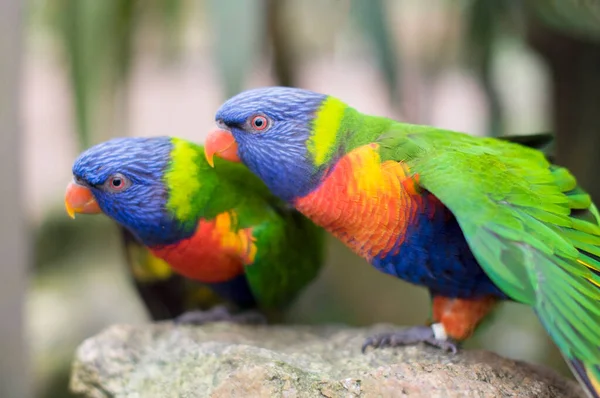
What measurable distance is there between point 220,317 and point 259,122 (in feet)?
1.71

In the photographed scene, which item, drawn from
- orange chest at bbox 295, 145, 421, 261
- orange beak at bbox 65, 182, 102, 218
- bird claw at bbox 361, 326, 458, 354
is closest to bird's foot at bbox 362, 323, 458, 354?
bird claw at bbox 361, 326, 458, 354

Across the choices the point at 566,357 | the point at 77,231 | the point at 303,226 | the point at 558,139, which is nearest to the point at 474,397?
the point at 566,357

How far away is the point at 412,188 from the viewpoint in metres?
0.83

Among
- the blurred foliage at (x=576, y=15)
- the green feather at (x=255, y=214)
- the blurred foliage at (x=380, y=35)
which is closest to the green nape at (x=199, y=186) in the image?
the green feather at (x=255, y=214)

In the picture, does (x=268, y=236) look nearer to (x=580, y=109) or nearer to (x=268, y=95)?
(x=268, y=95)

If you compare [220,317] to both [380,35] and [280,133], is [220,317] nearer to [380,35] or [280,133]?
[280,133]

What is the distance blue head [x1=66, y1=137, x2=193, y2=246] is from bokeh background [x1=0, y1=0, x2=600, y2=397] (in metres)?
0.25

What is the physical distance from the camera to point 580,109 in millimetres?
1564

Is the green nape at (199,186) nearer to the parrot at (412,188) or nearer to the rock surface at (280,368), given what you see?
the parrot at (412,188)

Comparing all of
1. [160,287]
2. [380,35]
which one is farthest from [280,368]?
[380,35]

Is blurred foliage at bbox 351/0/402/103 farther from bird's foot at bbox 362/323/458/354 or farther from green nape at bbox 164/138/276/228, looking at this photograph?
bird's foot at bbox 362/323/458/354

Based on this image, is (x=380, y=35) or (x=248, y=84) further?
(x=380, y=35)

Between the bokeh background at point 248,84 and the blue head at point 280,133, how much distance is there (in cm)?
28

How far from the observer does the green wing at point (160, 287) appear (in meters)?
1.28
